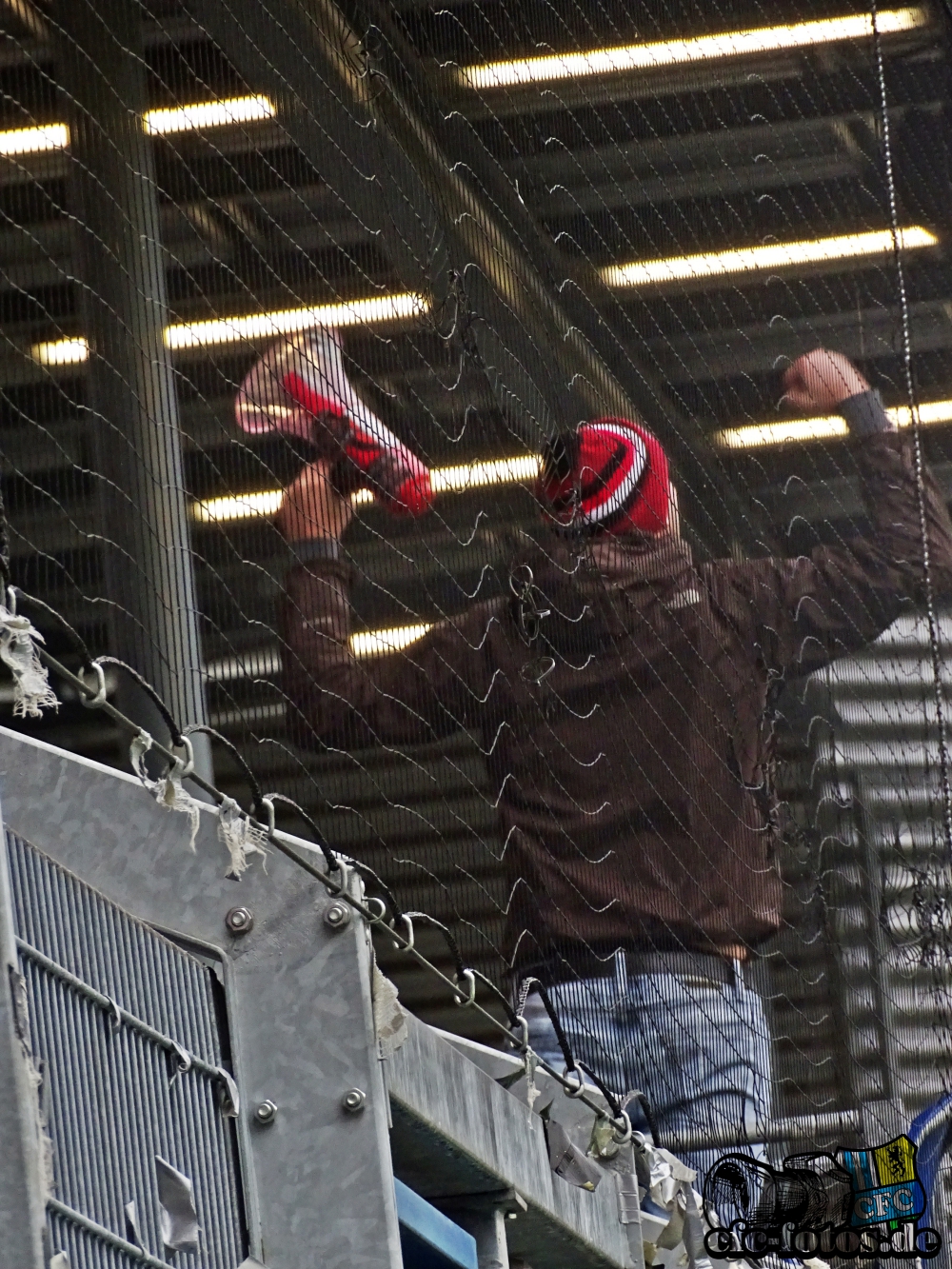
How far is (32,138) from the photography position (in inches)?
74.0

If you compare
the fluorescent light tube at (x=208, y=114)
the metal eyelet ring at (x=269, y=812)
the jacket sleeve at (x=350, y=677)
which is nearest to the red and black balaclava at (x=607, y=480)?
the jacket sleeve at (x=350, y=677)

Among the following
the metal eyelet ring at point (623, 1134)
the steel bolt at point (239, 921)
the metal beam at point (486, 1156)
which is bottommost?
the metal beam at point (486, 1156)

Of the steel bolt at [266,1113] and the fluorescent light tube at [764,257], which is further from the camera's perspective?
the fluorescent light tube at [764,257]

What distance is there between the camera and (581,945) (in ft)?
7.71

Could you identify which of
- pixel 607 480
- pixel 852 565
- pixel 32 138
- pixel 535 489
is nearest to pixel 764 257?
pixel 852 565

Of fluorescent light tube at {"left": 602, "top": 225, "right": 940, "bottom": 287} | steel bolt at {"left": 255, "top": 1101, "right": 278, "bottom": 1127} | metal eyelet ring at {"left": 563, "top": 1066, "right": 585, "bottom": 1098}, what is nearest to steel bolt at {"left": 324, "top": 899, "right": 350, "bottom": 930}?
steel bolt at {"left": 255, "top": 1101, "right": 278, "bottom": 1127}

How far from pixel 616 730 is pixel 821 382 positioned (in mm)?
1096

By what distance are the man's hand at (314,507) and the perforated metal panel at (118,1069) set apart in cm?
71

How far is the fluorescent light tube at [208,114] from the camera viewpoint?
1.96 meters

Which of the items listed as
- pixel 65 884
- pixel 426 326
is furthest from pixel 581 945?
pixel 65 884

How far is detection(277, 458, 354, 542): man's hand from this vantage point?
78.1 inches

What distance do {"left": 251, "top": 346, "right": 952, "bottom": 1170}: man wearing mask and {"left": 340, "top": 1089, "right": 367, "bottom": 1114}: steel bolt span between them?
688 millimetres

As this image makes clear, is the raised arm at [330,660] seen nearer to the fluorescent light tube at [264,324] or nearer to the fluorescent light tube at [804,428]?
the fluorescent light tube at [264,324]

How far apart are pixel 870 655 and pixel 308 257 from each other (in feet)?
5.34
